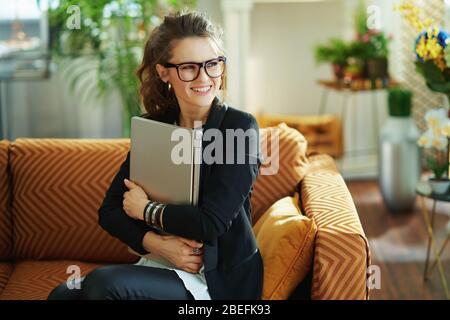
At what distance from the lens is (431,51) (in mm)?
2619

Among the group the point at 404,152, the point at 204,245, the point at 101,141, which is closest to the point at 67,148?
the point at 101,141

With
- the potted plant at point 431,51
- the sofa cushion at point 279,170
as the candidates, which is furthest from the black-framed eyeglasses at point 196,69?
the potted plant at point 431,51

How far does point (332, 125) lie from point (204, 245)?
10.9 ft

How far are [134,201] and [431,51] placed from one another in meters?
1.33

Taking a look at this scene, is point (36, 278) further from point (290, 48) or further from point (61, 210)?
point (290, 48)

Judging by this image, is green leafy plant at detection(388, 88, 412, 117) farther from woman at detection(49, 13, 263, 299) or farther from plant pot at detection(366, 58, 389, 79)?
woman at detection(49, 13, 263, 299)

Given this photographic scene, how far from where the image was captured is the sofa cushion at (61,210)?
2385mm

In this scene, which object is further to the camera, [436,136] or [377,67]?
[377,67]

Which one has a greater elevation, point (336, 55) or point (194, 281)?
point (336, 55)

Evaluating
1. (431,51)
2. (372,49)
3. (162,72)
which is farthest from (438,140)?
(372,49)

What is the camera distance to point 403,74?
192 inches

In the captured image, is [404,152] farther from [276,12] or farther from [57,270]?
[57,270]

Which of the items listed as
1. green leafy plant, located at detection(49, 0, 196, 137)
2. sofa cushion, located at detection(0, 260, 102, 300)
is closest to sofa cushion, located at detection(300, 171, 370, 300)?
sofa cushion, located at detection(0, 260, 102, 300)

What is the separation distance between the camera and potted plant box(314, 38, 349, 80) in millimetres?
4531
